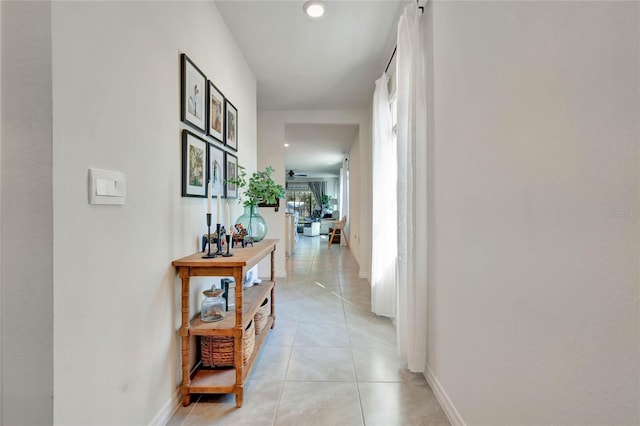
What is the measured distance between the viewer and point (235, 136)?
249 centimetres

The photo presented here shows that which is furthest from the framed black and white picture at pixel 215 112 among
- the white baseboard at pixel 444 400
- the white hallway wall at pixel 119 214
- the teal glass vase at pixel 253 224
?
the white baseboard at pixel 444 400

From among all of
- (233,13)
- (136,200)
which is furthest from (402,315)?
(233,13)

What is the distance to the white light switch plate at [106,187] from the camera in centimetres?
98

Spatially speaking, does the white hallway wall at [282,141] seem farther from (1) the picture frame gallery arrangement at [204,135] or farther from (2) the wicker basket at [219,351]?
(2) the wicker basket at [219,351]

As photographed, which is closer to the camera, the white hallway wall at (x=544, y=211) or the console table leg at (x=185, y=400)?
the white hallway wall at (x=544, y=211)

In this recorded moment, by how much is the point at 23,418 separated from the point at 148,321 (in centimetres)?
47

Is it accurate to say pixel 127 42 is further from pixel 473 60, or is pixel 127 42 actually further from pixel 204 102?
pixel 473 60

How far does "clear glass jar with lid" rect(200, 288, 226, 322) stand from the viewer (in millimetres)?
1683

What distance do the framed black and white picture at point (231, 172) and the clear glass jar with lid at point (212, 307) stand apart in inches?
32.6

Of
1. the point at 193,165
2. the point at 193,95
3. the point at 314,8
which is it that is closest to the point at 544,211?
the point at 193,165

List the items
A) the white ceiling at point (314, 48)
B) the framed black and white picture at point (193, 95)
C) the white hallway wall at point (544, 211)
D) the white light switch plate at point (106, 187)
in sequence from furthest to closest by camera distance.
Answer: the white ceiling at point (314, 48) < the framed black and white picture at point (193, 95) < the white light switch plate at point (106, 187) < the white hallway wall at point (544, 211)

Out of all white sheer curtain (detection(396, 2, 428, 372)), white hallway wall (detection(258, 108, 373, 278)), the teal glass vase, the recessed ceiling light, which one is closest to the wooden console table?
the teal glass vase

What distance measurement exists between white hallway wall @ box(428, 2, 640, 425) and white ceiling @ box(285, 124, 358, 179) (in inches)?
148

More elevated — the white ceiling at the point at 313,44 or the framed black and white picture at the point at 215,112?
the white ceiling at the point at 313,44
